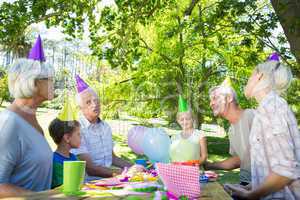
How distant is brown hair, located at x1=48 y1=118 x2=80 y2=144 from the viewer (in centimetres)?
266

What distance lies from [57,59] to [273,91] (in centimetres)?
951

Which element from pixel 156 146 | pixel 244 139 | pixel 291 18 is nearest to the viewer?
pixel 156 146

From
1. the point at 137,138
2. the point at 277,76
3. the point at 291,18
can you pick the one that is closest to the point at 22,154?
the point at 137,138

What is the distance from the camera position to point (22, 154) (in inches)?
83.8

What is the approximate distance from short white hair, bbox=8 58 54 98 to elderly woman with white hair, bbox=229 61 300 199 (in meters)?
1.31

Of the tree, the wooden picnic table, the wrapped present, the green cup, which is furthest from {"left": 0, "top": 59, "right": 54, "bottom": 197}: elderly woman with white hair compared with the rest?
the tree

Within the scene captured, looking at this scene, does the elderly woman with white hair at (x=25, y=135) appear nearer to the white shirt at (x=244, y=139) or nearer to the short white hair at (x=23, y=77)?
the short white hair at (x=23, y=77)

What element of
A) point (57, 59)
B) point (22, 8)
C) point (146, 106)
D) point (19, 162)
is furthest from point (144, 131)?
point (146, 106)

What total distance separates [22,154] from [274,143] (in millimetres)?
1368

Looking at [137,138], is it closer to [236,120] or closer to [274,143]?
[236,120]

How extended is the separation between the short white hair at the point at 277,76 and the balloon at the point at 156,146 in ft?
2.92

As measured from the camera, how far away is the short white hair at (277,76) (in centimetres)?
241

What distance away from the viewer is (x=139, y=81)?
12.6 m

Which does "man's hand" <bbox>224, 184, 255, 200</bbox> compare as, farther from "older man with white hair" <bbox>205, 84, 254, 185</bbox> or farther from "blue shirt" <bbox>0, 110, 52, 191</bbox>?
"blue shirt" <bbox>0, 110, 52, 191</bbox>
